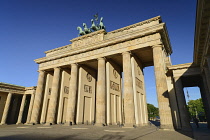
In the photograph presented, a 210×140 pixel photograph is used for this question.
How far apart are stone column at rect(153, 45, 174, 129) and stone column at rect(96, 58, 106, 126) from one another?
7.24 metres

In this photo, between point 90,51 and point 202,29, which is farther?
point 90,51

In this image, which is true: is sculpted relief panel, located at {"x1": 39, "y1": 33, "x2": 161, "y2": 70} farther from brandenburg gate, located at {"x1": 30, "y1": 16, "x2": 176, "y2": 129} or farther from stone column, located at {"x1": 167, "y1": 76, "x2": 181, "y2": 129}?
stone column, located at {"x1": 167, "y1": 76, "x2": 181, "y2": 129}

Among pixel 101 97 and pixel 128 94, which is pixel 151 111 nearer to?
pixel 101 97

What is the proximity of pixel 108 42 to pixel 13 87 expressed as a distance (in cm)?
2385

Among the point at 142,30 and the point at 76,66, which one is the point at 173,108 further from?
the point at 76,66

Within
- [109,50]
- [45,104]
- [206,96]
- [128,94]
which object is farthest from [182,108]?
[45,104]

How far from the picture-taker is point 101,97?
742 inches

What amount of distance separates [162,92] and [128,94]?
159 inches

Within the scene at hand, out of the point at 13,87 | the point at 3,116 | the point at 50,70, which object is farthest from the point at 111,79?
the point at 3,116

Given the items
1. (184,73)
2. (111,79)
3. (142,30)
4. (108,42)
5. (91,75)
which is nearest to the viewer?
(184,73)

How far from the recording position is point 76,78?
22.7 meters

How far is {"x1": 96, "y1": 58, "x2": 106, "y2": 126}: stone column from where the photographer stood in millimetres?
17938

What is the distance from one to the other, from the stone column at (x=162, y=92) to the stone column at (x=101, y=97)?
724 centimetres

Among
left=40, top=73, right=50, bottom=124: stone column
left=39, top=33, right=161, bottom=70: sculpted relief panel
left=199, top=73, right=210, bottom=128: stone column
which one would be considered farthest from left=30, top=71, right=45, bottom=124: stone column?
left=199, top=73, right=210, bottom=128: stone column
